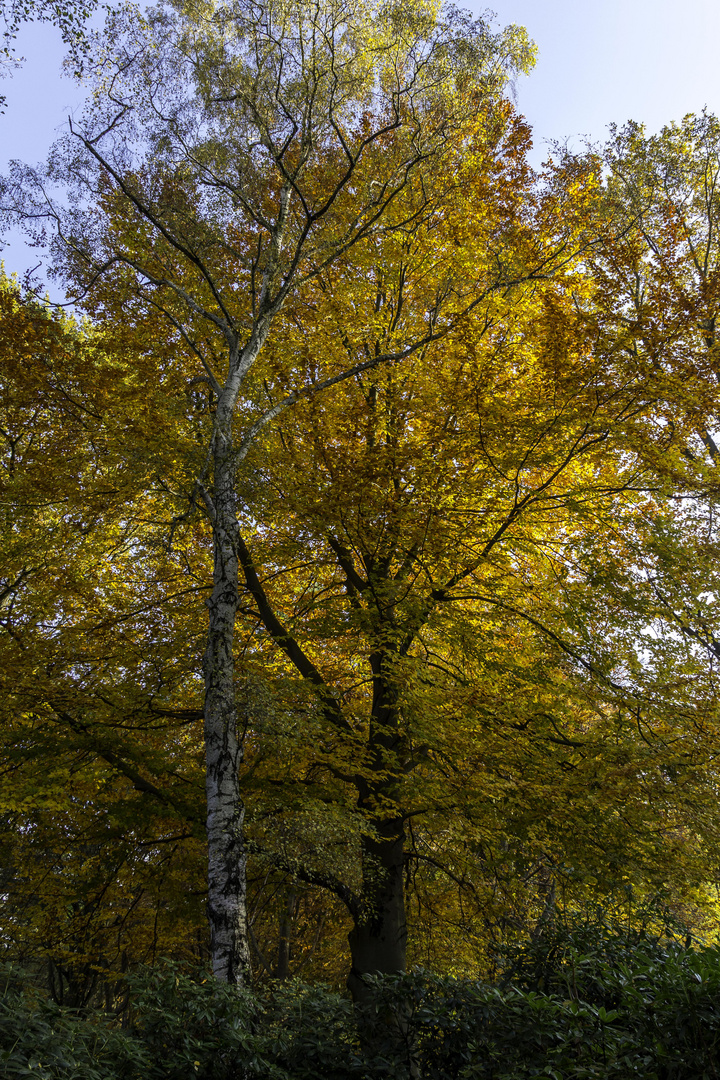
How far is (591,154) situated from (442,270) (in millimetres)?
3191

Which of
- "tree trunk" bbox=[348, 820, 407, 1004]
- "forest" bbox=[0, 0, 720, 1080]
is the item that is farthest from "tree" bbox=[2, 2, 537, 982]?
"tree trunk" bbox=[348, 820, 407, 1004]

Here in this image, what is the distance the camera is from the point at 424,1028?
4.41 meters

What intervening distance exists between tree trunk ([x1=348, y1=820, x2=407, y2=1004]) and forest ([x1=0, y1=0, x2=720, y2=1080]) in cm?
6

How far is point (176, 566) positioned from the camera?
10.2 m

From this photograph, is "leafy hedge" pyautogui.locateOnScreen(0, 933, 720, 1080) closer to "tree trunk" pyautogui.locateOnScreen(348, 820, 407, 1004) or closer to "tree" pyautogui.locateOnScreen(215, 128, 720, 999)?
"tree" pyautogui.locateOnScreen(215, 128, 720, 999)

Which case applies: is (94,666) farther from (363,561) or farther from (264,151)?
(264,151)

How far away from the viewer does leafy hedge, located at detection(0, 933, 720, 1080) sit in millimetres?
3027

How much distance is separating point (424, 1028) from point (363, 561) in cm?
548

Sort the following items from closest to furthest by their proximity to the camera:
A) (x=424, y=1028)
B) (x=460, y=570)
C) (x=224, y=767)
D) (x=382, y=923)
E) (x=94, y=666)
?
(x=424, y=1028), (x=224, y=767), (x=382, y=923), (x=460, y=570), (x=94, y=666)

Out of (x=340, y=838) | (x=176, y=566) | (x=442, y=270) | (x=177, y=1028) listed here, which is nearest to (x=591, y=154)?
(x=442, y=270)

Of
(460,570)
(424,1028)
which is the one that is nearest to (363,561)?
(460,570)

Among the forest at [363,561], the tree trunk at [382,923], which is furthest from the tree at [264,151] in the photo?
the tree trunk at [382,923]

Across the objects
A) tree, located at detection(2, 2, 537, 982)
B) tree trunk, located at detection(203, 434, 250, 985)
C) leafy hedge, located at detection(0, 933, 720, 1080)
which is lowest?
leafy hedge, located at detection(0, 933, 720, 1080)

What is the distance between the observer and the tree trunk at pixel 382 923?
7.52 meters
